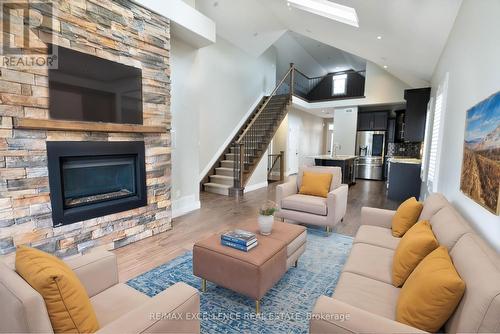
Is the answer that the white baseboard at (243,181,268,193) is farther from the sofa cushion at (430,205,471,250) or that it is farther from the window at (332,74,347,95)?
the window at (332,74,347,95)

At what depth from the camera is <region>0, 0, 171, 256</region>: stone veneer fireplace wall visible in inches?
87.0

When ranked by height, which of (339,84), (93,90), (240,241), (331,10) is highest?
(339,84)

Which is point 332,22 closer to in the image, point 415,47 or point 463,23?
point 415,47

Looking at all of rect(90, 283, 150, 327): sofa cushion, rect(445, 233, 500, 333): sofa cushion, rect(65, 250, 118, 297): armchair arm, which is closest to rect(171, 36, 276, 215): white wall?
rect(65, 250, 118, 297): armchair arm

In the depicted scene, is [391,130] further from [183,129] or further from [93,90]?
[93,90]

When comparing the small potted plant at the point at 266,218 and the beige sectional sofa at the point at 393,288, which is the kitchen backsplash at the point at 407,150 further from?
the small potted plant at the point at 266,218

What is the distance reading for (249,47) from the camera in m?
7.15

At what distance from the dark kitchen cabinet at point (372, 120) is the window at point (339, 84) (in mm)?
1650

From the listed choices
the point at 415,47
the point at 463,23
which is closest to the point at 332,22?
the point at 415,47

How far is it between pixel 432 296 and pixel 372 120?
9085 mm

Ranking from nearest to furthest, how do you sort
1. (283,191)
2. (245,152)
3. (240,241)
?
1. (240,241)
2. (283,191)
3. (245,152)

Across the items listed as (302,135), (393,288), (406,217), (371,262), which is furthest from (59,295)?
(302,135)

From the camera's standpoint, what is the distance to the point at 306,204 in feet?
11.7

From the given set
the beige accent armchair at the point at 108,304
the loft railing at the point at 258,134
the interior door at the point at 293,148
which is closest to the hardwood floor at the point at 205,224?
the loft railing at the point at 258,134
